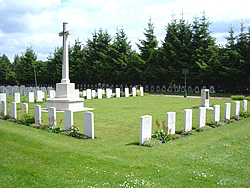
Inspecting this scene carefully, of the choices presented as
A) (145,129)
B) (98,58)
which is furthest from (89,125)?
(98,58)

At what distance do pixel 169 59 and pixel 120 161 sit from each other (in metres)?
33.0

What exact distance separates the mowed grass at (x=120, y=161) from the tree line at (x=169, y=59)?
23.6 m

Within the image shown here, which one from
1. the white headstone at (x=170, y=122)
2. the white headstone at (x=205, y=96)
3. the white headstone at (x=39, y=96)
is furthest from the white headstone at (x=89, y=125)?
the white headstone at (x=39, y=96)

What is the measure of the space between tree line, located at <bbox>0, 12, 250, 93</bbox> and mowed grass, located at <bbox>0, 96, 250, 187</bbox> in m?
23.6

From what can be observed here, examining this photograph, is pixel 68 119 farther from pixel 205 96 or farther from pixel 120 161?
pixel 205 96

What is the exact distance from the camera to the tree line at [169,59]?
29641 millimetres

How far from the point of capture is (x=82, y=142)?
7816 mm

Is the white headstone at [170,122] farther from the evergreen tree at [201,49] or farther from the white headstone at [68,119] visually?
the evergreen tree at [201,49]

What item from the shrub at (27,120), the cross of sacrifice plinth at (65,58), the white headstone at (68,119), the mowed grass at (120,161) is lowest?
the mowed grass at (120,161)

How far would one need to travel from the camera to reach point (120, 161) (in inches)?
230

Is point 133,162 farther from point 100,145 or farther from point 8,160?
point 8,160

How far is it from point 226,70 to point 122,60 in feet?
64.0

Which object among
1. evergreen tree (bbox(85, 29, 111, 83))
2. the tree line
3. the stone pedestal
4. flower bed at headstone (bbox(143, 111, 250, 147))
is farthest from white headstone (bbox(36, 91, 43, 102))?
evergreen tree (bbox(85, 29, 111, 83))

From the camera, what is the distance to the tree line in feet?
97.2
